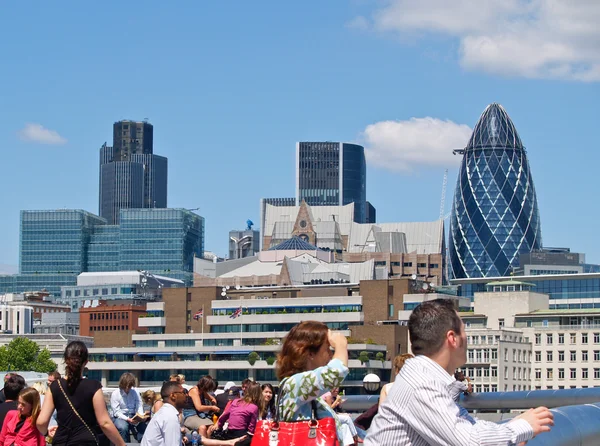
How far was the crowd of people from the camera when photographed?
8.27 meters

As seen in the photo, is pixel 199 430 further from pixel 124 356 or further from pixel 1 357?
pixel 1 357

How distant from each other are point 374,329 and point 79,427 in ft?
422

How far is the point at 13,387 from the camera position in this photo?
632 inches

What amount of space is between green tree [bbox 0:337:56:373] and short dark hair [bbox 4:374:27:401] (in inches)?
6102

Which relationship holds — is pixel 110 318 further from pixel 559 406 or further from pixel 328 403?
pixel 328 403

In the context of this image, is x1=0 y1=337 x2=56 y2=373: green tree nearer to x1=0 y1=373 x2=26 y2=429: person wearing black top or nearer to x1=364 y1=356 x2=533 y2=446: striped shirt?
x1=0 y1=373 x2=26 y2=429: person wearing black top

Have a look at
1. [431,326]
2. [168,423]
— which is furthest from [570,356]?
[431,326]

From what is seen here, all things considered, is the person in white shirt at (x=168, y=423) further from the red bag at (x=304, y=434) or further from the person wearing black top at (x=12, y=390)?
the red bag at (x=304, y=434)

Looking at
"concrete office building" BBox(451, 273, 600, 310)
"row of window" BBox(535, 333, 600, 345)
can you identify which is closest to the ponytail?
"row of window" BBox(535, 333, 600, 345)

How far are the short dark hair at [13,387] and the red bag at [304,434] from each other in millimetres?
6687

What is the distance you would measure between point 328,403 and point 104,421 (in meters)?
2.87

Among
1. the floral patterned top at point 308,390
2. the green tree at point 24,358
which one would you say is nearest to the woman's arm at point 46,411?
the floral patterned top at point 308,390

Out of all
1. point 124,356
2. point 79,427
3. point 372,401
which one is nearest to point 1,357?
point 124,356

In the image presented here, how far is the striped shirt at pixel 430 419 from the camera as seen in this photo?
26.9 feet
